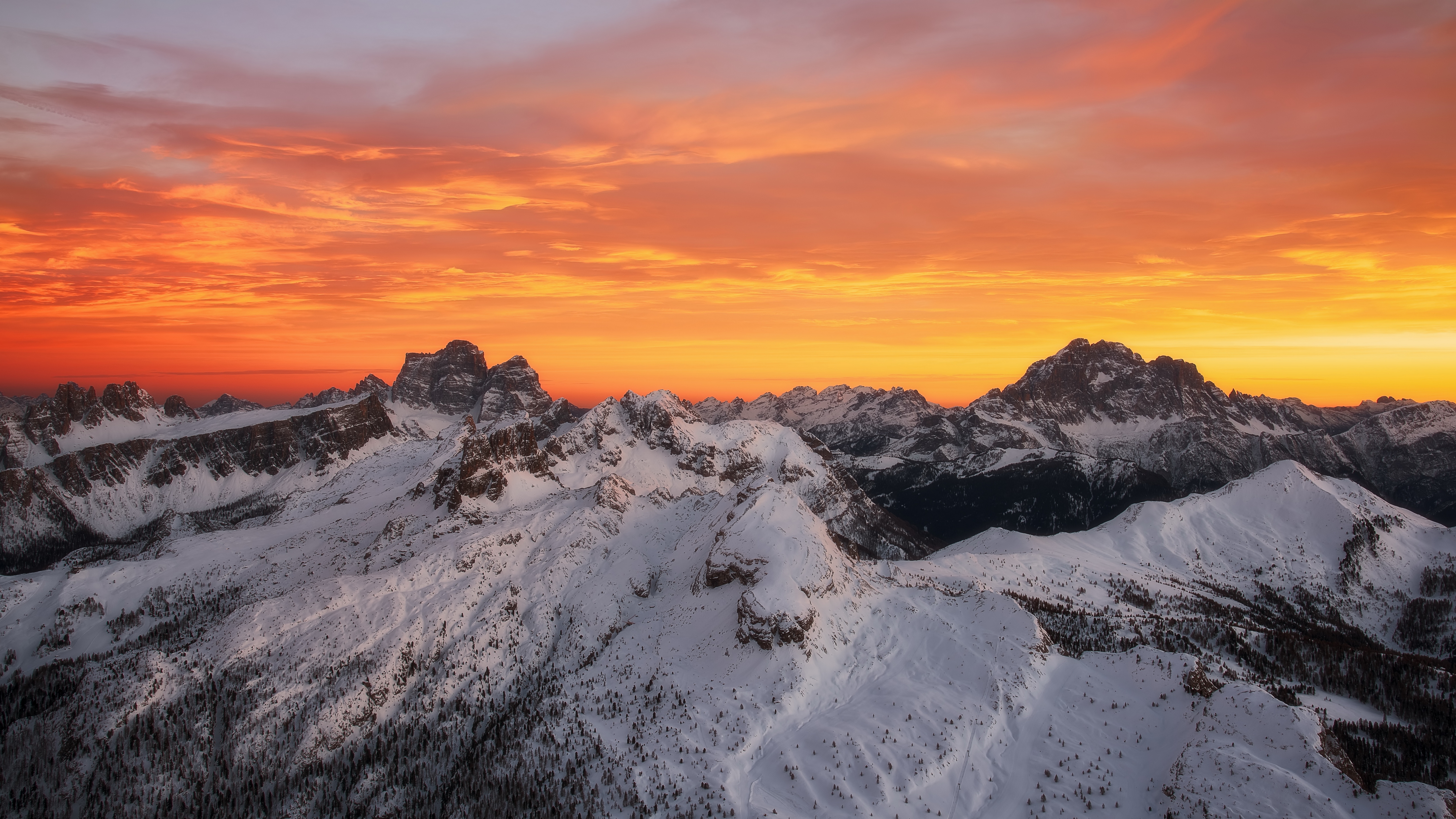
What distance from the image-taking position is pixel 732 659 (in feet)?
374

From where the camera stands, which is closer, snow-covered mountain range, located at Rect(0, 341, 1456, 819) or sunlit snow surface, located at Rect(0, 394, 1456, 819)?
sunlit snow surface, located at Rect(0, 394, 1456, 819)

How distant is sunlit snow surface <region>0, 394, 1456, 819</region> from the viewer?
83.6m

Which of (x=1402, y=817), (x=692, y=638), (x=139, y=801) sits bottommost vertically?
(x=139, y=801)

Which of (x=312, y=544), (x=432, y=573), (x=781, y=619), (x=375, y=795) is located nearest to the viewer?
(x=375, y=795)

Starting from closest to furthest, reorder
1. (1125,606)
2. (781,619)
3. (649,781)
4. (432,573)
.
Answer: (649,781) → (781,619) → (432,573) → (1125,606)

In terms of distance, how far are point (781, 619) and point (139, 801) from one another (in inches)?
3802

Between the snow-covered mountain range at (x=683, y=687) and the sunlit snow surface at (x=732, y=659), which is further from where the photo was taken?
the snow-covered mountain range at (x=683, y=687)

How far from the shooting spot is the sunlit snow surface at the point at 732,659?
83.6 metres

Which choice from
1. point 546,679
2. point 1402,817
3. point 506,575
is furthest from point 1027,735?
point 506,575

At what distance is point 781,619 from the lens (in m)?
115

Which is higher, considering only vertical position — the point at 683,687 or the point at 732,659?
A: the point at 732,659

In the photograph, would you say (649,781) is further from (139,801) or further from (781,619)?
(139,801)

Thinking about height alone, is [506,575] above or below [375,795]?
above

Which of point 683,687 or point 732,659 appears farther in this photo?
point 732,659
